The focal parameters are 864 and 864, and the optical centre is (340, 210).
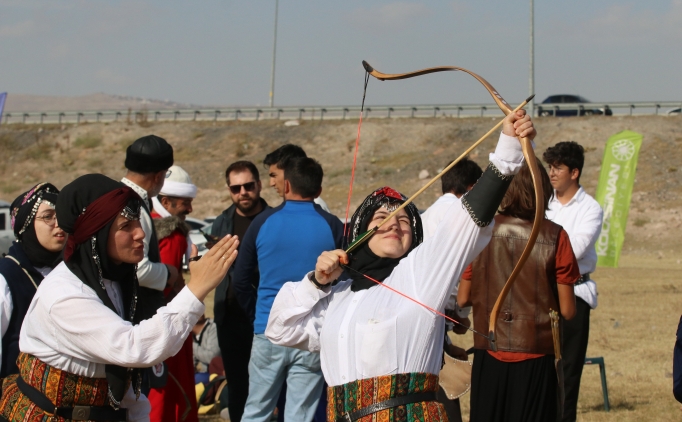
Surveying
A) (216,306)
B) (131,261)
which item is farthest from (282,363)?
(131,261)

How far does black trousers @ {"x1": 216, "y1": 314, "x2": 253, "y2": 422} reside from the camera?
19.9 ft

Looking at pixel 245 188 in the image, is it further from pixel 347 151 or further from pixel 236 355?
pixel 347 151

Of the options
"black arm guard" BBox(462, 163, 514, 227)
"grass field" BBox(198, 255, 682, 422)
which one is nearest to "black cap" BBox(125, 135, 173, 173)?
"black arm guard" BBox(462, 163, 514, 227)

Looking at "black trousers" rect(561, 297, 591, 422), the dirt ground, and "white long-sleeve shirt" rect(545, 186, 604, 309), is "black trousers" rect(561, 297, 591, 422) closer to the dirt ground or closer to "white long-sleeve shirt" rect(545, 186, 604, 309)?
"white long-sleeve shirt" rect(545, 186, 604, 309)

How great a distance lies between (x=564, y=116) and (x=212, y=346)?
3181 centimetres

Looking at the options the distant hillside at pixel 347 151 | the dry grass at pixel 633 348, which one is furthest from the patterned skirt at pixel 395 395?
the distant hillside at pixel 347 151

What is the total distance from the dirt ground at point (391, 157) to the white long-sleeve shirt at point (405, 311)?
33.3ft

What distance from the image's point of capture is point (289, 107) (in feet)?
139

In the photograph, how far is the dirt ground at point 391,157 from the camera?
1969cm

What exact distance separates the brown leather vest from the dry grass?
277 centimetres

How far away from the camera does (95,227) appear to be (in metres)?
3.27

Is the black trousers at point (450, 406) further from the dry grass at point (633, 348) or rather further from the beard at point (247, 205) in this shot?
the beard at point (247, 205)

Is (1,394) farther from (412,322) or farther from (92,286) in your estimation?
(412,322)

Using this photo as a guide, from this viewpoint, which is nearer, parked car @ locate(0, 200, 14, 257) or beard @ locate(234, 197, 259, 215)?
beard @ locate(234, 197, 259, 215)
